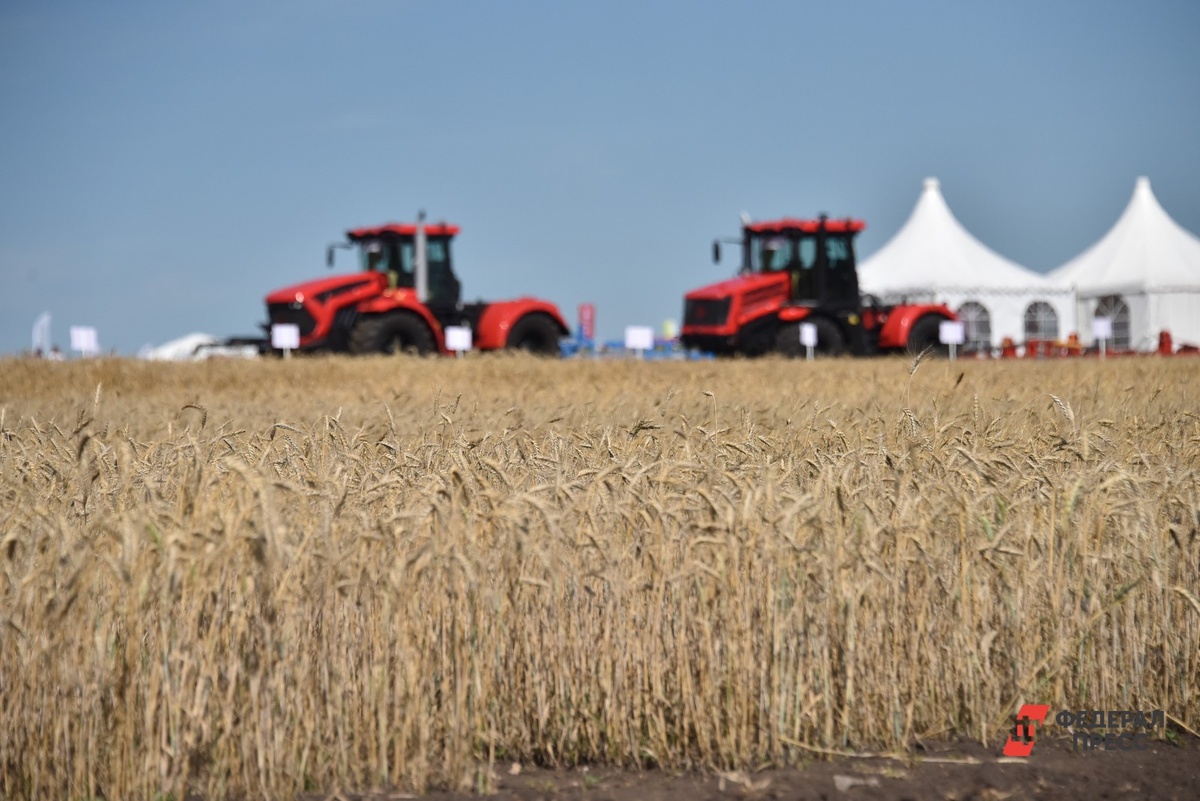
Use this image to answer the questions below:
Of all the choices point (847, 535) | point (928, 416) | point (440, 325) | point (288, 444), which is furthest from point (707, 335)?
point (847, 535)

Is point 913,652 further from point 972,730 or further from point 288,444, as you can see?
point 288,444

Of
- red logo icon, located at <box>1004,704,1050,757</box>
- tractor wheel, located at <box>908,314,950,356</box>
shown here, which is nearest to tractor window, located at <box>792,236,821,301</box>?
tractor wheel, located at <box>908,314,950,356</box>

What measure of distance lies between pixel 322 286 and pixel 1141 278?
20.2 meters

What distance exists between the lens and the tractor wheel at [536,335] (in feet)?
67.5

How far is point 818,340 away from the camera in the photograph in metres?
A: 21.0

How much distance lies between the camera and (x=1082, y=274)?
33656mm

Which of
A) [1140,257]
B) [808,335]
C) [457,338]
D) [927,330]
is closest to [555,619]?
[457,338]

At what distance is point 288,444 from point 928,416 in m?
3.04

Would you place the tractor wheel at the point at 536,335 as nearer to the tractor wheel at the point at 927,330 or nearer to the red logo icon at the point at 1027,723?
the tractor wheel at the point at 927,330

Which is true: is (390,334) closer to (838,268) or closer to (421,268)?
(421,268)

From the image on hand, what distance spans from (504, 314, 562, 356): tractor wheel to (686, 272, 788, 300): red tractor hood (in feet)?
7.70

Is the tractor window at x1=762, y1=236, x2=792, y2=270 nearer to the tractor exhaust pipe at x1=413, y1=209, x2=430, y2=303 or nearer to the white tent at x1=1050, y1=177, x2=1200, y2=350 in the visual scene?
the tractor exhaust pipe at x1=413, y1=209, x2=430, y2=303

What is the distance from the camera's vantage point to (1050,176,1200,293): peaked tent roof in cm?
3185

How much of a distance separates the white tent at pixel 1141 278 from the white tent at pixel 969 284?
944mm
